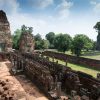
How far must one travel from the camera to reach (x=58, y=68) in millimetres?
15125

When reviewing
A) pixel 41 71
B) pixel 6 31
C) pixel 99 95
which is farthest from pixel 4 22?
pixel 99 95

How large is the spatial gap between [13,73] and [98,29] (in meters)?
47.3

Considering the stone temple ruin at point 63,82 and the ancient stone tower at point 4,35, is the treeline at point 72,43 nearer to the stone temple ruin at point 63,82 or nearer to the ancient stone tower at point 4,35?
the ancient stone tower at point 4,35

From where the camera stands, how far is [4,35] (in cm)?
2680

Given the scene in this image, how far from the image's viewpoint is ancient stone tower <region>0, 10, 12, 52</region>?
87.1ft

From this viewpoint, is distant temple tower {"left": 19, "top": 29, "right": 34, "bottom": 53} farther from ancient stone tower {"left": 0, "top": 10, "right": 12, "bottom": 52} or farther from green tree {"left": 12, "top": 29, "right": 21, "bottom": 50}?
green tree {"left": 12, "top": 29, "right": 21, "bottom": 50}

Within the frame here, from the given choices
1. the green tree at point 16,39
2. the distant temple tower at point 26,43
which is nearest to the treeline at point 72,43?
the green tree at point 16,39

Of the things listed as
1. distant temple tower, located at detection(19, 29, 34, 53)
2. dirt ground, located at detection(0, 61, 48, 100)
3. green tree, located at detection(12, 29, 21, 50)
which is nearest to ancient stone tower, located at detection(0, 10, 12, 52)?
distant temple tower, located at detection(19, 29, 34, 53)

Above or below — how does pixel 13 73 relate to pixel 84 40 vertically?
below

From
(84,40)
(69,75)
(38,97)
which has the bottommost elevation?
(38,97)

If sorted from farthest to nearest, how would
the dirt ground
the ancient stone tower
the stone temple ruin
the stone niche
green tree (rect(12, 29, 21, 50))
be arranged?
green tree (rect(12, 29, 21, 50)) < the stone niche < the ancient stone tower < the dirt ground < the stone temple ruin

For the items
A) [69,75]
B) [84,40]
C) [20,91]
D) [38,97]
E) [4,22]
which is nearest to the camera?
[38,97]

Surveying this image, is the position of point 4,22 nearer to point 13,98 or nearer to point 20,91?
point 20,91

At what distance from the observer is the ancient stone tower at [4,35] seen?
26547 mm
